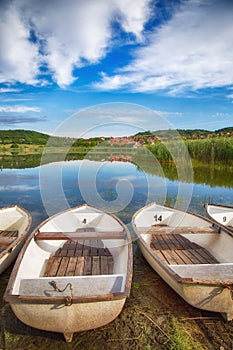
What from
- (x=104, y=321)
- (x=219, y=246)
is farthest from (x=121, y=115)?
(x=104, y=321)

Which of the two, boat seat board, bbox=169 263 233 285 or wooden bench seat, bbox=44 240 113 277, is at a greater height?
boat seat board, bbox=169 263 233 285

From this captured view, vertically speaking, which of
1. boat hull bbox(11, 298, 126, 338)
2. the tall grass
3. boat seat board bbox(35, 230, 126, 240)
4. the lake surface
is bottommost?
the lake surface

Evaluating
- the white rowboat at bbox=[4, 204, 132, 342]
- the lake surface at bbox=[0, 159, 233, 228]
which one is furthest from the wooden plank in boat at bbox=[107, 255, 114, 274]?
the lake surface at bbox=[0, 159, 233, 228]

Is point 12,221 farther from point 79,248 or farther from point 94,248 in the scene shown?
point 94,248

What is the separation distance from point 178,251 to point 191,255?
A: 0.25 metres

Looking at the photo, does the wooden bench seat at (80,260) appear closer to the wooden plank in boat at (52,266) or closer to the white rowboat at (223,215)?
the wooden plank in boat at (52,266)

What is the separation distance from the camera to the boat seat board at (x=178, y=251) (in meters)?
4.03

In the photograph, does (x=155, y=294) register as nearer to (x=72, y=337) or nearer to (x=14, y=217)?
(x=72, y=337)

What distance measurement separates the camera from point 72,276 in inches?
125

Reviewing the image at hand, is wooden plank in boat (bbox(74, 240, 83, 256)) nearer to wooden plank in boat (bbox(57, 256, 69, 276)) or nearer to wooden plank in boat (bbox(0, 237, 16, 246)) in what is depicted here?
wooden plank in boat (bbox(57, 256, 69, 276))

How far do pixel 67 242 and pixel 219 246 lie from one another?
9.19 ft

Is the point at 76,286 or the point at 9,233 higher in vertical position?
the point at 76,286

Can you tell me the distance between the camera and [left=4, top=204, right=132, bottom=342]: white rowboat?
2285 millimetres

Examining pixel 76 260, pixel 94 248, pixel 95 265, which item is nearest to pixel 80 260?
pixel 76 260
